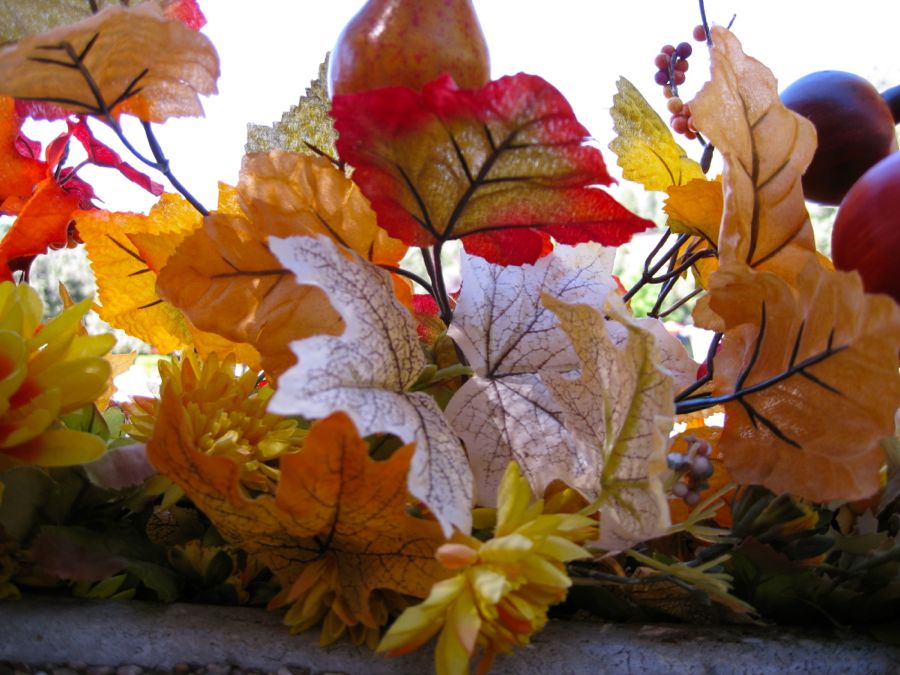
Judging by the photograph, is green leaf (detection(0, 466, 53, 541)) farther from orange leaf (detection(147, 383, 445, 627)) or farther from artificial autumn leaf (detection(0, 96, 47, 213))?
artificial autumn leaf (detection(0, 96, 47, 213))

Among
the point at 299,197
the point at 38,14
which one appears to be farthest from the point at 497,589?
the point at 38,14

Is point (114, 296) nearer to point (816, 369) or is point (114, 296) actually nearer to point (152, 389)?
point (152, 389)

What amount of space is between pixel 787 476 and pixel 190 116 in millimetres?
254

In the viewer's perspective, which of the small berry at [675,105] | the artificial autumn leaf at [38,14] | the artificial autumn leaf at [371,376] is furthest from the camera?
the small berry at [675,105]

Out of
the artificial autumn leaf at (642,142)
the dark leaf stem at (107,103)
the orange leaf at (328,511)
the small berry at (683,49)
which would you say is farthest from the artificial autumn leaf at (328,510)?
the small berry at (683,49)

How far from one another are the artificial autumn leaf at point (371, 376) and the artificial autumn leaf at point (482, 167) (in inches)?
1.3

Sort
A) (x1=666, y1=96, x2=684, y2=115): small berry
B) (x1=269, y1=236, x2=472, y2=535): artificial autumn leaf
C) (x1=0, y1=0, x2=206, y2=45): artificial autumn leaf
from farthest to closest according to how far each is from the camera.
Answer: (x1=666, y1=96, x2=684, y2=115): small berry < (x1=0, y1=0, x2=206, y2=45): artificial autumn leaf < (x1=269, y1=236, x2=472, y2=535): artificial autumn leaf

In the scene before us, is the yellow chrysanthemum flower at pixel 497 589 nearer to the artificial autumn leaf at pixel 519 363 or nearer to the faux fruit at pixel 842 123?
the artificial autumn leaf at pixel 519 363

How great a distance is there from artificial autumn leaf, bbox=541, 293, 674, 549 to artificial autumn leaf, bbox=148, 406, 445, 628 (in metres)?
0.05

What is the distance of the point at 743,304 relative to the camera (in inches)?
10.8

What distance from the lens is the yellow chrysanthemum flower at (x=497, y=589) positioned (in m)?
0.20

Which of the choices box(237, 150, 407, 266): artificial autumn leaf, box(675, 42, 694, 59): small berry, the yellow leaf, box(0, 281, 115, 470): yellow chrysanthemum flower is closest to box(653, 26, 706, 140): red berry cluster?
box(675, 42, 694, 59): small berry

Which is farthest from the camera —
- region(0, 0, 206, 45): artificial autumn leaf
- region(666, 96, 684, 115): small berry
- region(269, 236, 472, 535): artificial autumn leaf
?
region(666, 96, 684, 115): small berry

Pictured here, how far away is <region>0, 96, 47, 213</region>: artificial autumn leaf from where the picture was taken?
35cm
